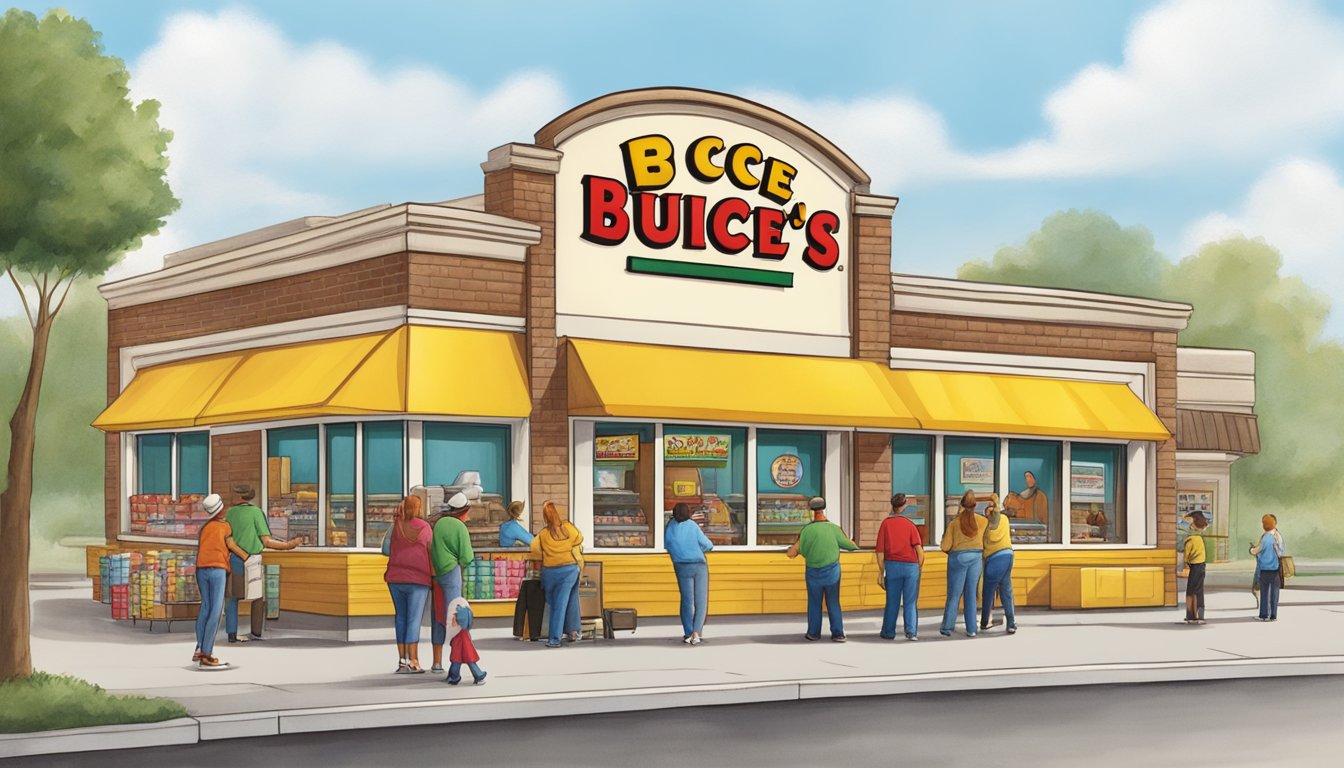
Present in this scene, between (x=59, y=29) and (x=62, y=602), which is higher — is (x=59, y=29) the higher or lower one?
the higher one

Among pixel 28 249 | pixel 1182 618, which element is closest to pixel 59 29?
pixel 28 249

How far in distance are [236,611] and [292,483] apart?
293cm

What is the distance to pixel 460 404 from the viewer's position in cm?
2258

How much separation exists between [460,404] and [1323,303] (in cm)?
7902

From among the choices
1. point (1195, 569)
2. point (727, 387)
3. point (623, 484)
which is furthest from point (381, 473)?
point (1195, 569)

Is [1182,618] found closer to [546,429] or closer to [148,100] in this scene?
[546,429]

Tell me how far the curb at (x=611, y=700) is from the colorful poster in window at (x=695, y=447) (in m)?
7.76

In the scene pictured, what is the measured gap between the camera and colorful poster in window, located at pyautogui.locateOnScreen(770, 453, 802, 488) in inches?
1022

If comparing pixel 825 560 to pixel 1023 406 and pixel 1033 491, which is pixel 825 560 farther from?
pixel 1033 491

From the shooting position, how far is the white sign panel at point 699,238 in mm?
24531

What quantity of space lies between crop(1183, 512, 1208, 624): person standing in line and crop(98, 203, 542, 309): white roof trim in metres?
10.5

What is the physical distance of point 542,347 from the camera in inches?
938

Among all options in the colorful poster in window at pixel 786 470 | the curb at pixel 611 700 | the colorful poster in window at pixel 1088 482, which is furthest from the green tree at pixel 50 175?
the colorful poster in window at pixel 1088 482

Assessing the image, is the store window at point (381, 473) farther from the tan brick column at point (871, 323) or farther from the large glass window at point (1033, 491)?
the large glass window at point (1033, 491)
